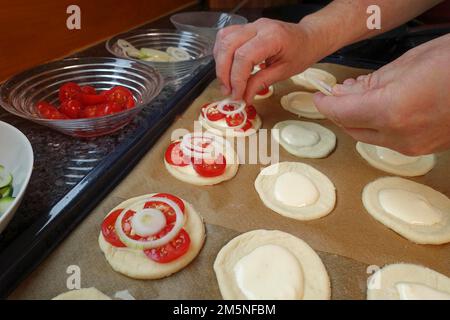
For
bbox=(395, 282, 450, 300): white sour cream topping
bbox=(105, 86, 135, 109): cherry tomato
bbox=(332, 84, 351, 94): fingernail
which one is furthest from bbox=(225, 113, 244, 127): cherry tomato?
bbox=(395, 282, 450, 300): white sour cream topping

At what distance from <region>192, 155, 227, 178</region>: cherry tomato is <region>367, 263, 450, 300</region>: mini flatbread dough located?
712mm

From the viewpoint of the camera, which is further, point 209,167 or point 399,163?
point 399,163

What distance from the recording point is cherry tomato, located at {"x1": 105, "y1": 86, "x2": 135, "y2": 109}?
174cm

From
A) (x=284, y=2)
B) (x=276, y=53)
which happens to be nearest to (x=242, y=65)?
(x=276, y=53)

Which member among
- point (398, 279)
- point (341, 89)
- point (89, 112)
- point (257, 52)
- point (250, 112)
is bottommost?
point (398, 279)

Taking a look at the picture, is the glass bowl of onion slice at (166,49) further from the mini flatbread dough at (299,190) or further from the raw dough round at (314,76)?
the mini flatbread dough at (299,190)

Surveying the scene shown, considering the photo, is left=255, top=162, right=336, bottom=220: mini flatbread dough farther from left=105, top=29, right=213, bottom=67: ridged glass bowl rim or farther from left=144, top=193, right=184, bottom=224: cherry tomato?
left=105, top=29, right=213, bottom=67: ridged glass bowl rim

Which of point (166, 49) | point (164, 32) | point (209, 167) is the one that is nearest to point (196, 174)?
point (209, 167)

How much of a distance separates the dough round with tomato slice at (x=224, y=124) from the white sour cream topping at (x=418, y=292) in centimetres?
100

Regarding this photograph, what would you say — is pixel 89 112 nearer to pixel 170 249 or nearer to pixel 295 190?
pixel 170 249

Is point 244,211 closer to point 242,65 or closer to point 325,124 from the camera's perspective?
point 242,65

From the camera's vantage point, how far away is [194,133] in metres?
1.77

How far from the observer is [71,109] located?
1.66m

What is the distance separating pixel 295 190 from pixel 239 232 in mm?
329
